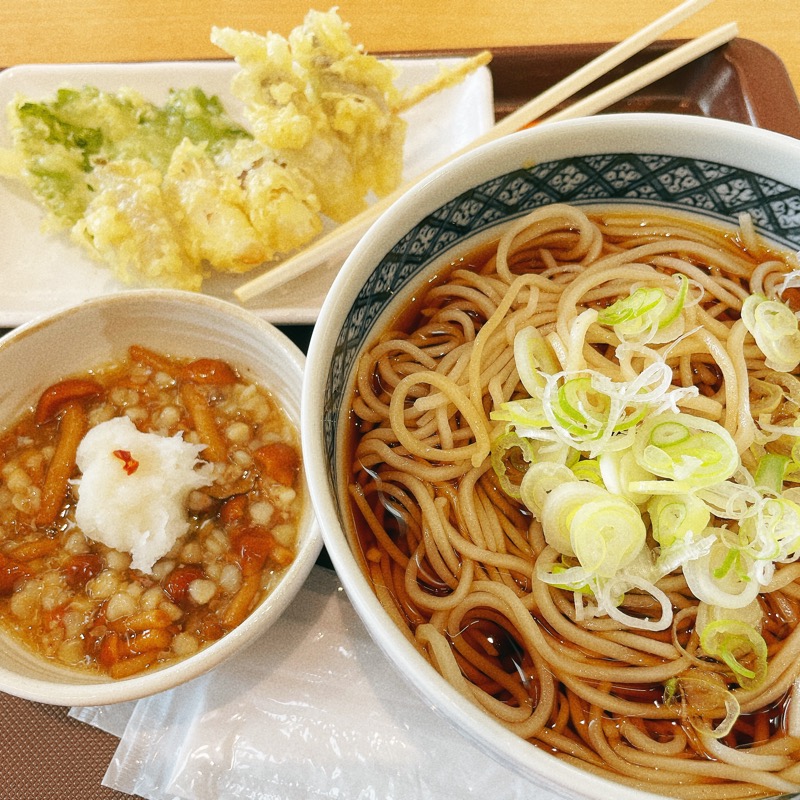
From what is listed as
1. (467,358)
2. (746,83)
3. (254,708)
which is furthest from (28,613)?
(746,83)

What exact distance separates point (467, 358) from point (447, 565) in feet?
1.09

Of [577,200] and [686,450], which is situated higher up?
[577,200]

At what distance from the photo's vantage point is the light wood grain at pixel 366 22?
1995mm

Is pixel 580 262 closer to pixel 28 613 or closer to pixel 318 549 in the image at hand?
pixel 318 549

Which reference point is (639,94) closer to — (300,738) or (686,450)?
(686,450)

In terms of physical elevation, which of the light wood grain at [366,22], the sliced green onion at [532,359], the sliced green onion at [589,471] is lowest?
the sliced green onion at [589,471]

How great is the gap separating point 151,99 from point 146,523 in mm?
1241

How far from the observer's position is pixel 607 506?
35.9 inches

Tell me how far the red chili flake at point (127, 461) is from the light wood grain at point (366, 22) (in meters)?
1.30

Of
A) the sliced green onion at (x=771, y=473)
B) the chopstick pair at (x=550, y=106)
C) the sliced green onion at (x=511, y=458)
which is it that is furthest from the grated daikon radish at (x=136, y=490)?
the sliced green onion at (x=771, y=473)

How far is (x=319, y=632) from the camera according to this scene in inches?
50.2

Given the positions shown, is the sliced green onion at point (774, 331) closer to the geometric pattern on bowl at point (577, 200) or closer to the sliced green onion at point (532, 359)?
the geometric pattern on bowl at point (577, 200)

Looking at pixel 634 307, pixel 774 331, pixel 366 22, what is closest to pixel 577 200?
pixel 634 307

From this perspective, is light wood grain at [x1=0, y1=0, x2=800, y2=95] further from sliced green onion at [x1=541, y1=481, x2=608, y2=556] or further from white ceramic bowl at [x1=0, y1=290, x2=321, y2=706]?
sliced green onion at [x1=541, y1=481, x2=608, y2=556]
